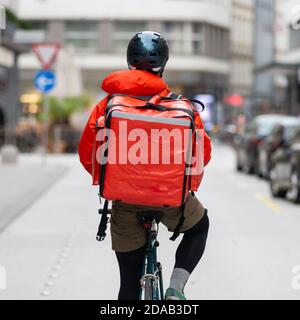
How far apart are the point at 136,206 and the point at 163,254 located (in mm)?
5331

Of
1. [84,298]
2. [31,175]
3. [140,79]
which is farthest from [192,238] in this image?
[31,175]

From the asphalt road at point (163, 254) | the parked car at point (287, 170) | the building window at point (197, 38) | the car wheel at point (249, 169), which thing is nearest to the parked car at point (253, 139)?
the car wheel at point (249, 169)

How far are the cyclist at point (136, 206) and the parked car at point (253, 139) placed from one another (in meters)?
21.1

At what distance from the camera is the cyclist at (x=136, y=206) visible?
5.33 m

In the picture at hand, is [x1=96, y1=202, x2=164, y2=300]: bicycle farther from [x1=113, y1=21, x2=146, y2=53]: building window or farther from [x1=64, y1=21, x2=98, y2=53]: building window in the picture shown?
[x1=64, y1=21, x2=98, y2=53]: building window

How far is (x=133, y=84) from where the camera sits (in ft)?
17.4

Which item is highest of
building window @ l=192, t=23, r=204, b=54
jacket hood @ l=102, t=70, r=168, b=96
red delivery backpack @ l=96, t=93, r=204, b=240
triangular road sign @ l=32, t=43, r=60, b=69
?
building window @ l=192, t=23, r=204, b=54

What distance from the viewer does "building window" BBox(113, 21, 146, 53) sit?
7062 cm

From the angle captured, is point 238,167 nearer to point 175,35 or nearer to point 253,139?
point 253,139

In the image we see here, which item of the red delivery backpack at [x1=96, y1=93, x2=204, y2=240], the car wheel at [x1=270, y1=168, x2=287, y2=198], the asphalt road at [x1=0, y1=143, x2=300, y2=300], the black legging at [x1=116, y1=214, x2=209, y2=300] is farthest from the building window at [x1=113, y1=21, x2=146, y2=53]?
the red delivery backpack at [x1=96, y1=93, x2=204, y2=240]

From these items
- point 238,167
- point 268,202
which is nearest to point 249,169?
point 238,167

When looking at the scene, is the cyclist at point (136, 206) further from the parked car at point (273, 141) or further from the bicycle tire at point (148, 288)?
the parked car at point (273, 141)

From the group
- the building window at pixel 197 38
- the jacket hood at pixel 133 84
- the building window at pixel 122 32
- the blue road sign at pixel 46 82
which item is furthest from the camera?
the building window at pixel 197 38

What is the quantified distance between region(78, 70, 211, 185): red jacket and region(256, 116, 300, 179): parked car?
46.8 feet
